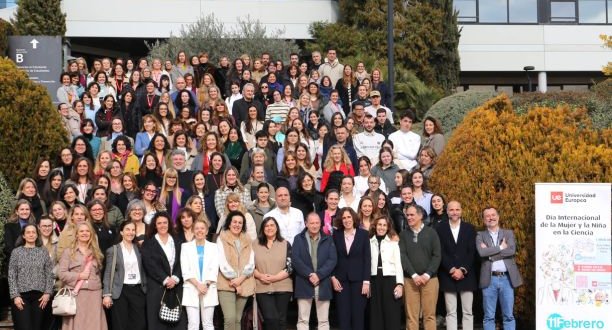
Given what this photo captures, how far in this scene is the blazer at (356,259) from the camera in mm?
11164

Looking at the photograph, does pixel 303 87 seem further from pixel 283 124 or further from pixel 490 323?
pixel 490 323

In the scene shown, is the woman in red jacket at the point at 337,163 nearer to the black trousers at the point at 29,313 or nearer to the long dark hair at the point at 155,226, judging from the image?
the long dark hair at the point at 155,226

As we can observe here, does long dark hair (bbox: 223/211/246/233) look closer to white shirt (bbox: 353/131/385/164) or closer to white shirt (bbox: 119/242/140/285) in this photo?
white shirt (bbox: 119/242/140/285)

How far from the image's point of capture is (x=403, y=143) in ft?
47.9

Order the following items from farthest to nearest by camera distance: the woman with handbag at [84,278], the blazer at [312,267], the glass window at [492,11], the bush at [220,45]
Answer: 1. the glass window at [492,11]
2. the bush at [220,45]
3. the blazer at [312,267]
4. the woman with handbag at [84,278]

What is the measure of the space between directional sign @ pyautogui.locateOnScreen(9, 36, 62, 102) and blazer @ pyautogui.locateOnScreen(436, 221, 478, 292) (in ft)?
35.2

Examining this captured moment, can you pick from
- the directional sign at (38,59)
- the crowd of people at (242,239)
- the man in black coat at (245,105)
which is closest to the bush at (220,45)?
the directional sign at (38,59)

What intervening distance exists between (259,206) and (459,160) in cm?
292

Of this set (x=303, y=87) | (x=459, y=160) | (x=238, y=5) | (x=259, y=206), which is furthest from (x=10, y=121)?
(x=238, y=5)

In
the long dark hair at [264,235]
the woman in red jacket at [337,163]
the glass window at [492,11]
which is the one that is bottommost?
the long dark hair at [264,235]

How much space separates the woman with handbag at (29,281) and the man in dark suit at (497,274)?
18.2 feet

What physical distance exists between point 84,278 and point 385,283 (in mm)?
3812

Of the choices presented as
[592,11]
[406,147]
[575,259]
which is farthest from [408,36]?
[575,259]

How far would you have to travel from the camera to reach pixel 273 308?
1115 cm
